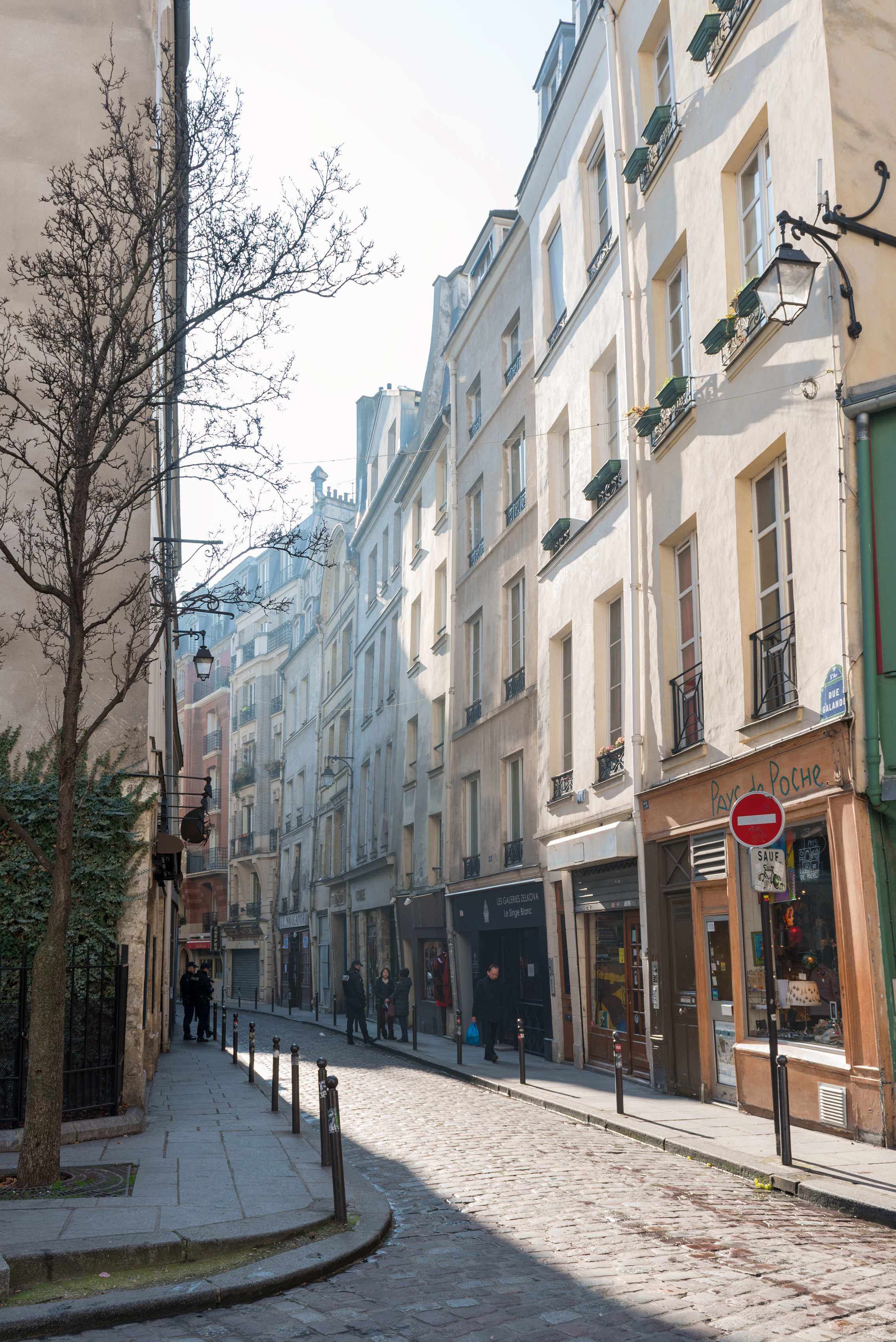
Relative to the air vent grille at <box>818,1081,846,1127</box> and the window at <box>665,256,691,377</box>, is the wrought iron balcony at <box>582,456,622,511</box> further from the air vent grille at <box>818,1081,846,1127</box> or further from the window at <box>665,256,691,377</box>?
the air vent grille at <box>818,1081,846,1127</box>

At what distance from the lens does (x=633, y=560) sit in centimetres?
1545

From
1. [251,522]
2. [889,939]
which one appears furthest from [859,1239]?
[251,522]

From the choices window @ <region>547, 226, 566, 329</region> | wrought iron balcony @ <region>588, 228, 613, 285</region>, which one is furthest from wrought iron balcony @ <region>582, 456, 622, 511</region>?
window @ <region>547, 226, 566, 329</region>

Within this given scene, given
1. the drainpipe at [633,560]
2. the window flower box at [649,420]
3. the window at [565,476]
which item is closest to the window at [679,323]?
the window flower box at [649,420]

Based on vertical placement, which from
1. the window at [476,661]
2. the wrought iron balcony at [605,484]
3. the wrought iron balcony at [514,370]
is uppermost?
the wrought iron balcony at [514,370]

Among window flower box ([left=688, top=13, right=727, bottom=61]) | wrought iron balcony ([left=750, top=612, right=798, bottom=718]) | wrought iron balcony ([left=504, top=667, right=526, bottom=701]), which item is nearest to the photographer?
wrought iron balcony ([left=750, top=612, right=798, bottom=718])

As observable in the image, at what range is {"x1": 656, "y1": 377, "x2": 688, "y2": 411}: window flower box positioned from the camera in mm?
14039

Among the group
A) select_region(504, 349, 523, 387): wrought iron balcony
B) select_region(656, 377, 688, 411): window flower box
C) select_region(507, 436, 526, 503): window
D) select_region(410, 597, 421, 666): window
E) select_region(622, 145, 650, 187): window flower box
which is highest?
select_region(504, 349, 523, 387): wrought iron balcony

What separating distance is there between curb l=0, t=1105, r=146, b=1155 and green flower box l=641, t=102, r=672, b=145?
12.9 meters

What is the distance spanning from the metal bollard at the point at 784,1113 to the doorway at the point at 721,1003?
11.9 feet

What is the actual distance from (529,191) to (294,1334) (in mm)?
20509

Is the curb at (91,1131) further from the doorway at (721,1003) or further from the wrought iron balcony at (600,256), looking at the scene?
the wrought iron balcony at (600,256)

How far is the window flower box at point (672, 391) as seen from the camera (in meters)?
14.0

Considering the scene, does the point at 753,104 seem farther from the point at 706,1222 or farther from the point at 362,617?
the point at 362,617
